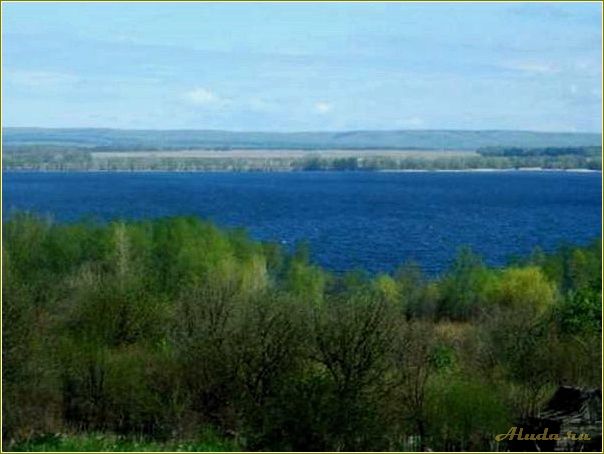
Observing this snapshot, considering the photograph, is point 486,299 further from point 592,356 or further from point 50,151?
point 50,151

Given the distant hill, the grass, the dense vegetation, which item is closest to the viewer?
the grass

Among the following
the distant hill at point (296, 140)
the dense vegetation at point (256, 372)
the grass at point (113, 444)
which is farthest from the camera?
the distant hill at point (296, 140)

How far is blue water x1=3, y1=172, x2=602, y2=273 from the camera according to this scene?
3550 centimetres

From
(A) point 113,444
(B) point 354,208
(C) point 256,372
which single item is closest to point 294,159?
(B) point 354,208

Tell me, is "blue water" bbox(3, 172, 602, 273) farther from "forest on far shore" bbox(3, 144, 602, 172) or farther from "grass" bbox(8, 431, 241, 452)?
"grass" bbox(8, 431, 241, 452)

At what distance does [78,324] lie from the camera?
1689 cm

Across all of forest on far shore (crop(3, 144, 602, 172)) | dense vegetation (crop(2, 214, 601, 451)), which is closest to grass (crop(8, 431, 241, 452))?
dense vegetation (crop(2, 214, 601, 451))

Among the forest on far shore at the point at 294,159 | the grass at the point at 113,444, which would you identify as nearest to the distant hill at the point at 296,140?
the forest on far shore at the point at 294,159

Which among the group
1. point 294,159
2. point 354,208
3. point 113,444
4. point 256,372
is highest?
point 294,159

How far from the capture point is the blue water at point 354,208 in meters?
35.5

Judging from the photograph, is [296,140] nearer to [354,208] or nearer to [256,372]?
[354,208]

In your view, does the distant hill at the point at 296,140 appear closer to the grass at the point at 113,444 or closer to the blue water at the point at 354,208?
the blue water at the point at 354,208

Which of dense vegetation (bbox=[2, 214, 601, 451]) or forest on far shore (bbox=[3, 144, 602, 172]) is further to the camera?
forest on far shore (bbox=[3, 144, 602, 172])

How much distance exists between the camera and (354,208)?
49375mm
